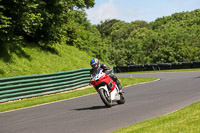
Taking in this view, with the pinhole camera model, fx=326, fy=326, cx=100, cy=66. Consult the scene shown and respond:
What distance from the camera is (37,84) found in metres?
18.2

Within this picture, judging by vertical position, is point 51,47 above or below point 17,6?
below

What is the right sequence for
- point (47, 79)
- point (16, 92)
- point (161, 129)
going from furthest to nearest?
point (47, 79) → point (16, 92) → point (161, 129)

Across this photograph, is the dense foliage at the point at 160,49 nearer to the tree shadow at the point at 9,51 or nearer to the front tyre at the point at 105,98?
the tree shadow at the point at 9,51

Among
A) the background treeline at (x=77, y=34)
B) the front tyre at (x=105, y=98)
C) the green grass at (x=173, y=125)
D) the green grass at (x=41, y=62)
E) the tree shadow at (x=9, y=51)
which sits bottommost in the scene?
the green grass at (x=173, y=125)

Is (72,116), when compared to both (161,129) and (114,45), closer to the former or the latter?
(161,129)

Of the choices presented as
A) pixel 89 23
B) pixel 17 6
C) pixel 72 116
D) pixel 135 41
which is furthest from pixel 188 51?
pixel 72 116

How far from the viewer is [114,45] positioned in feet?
352

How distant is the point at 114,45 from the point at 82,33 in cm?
6652

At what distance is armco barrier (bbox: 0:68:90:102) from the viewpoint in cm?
1667

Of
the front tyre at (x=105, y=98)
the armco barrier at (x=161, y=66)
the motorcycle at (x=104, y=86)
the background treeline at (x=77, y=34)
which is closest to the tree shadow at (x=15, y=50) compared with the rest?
the background treeline at (x=77, y=34)

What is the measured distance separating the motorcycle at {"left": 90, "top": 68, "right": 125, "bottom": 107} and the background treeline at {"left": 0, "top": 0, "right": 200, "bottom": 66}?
36.9 ft

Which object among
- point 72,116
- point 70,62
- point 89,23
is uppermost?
point 89,23

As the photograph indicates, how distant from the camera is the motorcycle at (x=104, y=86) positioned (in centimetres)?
999

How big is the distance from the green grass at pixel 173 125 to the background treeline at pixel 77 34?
14.9 meters
